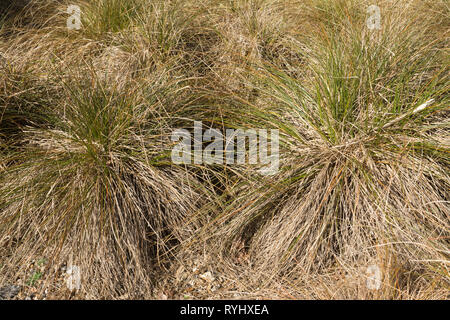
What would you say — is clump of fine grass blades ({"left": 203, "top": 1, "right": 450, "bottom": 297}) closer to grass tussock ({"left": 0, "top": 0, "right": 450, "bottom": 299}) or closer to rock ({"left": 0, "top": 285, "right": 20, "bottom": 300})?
grass tussock ({"left": 0, "top": 0, "right": 450, "bottom": 299})

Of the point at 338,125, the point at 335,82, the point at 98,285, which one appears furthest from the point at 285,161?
the point at 98,285

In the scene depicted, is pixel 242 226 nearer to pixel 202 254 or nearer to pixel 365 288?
pixel 202 254

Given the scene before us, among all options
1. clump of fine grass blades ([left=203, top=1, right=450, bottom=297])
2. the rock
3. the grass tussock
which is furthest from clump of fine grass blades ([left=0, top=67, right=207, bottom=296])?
clump of fine grass blades ([left=203, top=1, right=450, bottom=297])

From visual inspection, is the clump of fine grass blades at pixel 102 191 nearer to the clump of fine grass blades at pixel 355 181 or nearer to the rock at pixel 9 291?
the rock at pixel 9 291

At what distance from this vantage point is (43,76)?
121 inches

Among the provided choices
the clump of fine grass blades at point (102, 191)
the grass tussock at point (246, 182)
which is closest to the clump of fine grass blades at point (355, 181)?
the grass tussock at point (246, 182)

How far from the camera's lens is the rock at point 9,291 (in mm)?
2252

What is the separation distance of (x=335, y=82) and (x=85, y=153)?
157 cm

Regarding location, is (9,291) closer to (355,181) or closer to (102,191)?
(102,191)

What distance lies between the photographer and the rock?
2252 millimetres

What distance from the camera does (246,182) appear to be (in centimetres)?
259

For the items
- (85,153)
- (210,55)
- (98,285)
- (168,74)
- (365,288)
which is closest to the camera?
(365,288)

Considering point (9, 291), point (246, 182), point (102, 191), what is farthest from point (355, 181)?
point (9, 291)

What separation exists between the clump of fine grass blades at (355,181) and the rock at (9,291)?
3.80 ft
